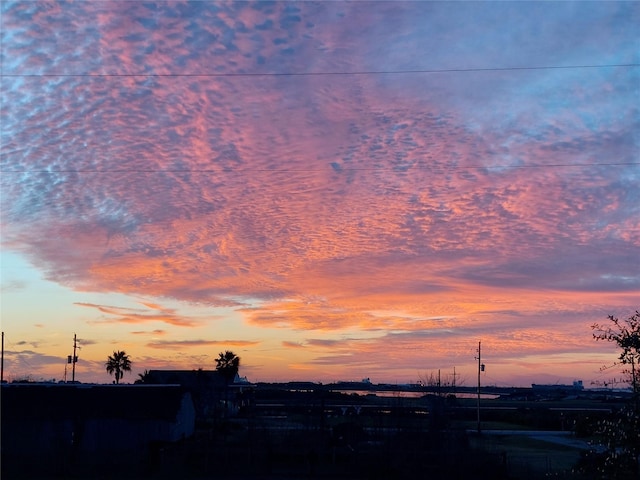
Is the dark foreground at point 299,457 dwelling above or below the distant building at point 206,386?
below

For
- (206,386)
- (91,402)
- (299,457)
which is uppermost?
(206,386)

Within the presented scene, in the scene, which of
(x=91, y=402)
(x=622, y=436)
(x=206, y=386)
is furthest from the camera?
(x=206, y=386)

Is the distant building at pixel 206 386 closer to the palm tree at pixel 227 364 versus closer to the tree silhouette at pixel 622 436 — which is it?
the palm tree at pixel 227 364

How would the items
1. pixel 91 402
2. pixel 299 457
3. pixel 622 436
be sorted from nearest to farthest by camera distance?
pixel 622 436 → pixel 299 457 → pixel 91 402

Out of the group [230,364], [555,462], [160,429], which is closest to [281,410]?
[230,364]

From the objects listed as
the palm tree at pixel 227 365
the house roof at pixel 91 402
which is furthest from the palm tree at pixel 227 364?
the house roof at pixel 91 402

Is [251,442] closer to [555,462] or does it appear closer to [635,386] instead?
[555,462]

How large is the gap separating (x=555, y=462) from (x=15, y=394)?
32.5 m

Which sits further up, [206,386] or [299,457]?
[206,386]

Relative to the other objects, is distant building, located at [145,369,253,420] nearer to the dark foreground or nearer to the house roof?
the house roof

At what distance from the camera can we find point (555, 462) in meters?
42.3

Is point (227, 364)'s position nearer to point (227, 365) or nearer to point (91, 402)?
point (227, 365)

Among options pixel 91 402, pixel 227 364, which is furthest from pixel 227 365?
pixel 91 402

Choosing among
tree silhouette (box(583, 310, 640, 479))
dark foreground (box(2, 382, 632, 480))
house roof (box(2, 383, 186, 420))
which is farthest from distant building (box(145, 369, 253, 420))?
tree silhouette (box(583, 310, 640, 479))
